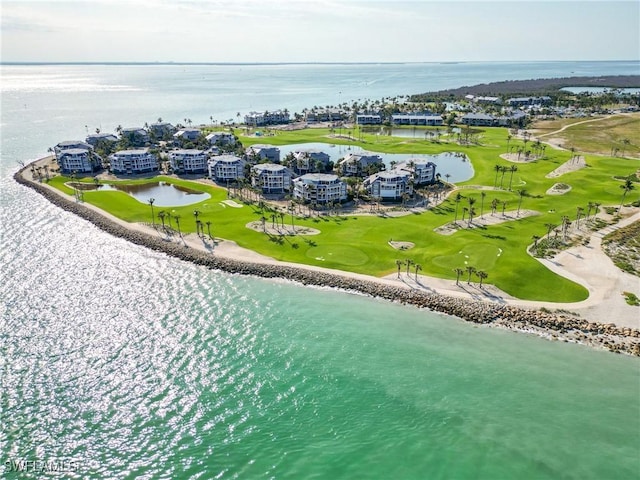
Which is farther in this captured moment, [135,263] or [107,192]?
[107,192]

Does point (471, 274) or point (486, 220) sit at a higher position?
point (486, 220)

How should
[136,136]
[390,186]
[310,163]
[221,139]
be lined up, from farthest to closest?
[136,136]
[221,139]
[310,163]
[390,186]

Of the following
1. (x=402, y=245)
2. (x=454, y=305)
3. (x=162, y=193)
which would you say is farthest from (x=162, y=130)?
(x=454, y=305)

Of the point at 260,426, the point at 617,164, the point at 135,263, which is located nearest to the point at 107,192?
the point at 135,263

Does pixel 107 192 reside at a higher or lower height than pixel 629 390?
higher

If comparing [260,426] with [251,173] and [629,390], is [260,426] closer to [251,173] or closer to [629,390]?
[629,390]

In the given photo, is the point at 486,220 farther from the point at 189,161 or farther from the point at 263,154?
→ the point at 189,161
